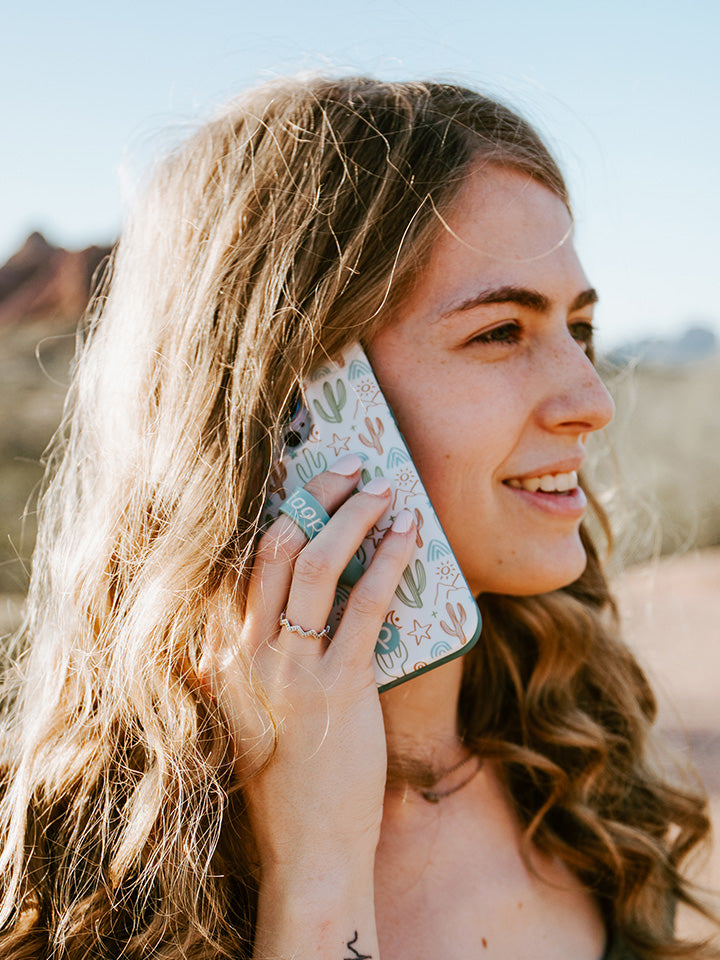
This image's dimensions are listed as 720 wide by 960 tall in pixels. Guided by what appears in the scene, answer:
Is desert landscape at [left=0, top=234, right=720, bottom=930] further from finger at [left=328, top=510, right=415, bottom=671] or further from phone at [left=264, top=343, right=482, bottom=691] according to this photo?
finger at [left=328, top=510, right=415, bottom=671]

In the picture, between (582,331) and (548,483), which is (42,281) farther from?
(548,483)

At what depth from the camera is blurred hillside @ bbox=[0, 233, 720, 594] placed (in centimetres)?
297

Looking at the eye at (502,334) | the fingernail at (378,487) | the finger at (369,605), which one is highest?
the eye at (502,334)

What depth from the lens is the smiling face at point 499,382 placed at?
67.2 inches

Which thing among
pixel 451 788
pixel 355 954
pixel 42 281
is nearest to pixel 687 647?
pixel 451 788

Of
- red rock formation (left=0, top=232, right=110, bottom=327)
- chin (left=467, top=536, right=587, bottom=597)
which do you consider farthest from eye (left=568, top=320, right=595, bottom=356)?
red rock formation (left=0, top=232, right=110, bottom=327)

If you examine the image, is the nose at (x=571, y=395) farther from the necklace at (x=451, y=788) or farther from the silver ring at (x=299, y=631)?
the necklace at (x=451, y=788)

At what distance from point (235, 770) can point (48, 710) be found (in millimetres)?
455

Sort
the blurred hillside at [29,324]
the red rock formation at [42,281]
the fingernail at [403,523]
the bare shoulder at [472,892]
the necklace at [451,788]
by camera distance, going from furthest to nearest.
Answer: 1. the red rock formation at [42,281]
2. the blurred hillside at [29,324]
3. the necklace at [451,788]
4. the bare shoulder at [472,892]
5. the fingernail at [403,523]

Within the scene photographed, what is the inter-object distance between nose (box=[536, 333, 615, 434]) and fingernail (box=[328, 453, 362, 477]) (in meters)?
0.47

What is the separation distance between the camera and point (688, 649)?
26.1 feet

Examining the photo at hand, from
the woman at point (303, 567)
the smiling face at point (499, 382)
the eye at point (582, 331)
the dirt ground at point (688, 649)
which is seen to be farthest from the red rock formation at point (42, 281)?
the smiling face at point (499, 382)

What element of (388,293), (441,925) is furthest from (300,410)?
(441,925)

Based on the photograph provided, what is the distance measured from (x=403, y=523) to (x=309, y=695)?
0.39 meters
